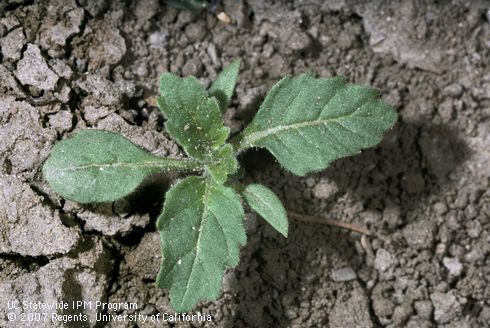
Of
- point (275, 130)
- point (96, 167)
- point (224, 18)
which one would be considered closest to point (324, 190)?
point (275, 130)

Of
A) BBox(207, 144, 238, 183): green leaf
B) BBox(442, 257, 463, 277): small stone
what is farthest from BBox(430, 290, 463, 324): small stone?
BBox(207, 144, 238, 183): green leaf

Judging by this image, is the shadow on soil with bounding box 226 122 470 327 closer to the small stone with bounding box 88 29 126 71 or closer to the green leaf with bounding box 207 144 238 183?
the green leaf with bounding box 207 144 238 183

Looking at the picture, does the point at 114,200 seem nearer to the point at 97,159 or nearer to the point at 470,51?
the point at 97,159

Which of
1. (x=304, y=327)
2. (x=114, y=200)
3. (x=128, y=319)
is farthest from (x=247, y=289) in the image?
(x=114, y=200)

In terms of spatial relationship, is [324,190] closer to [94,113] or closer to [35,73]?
[94,113]

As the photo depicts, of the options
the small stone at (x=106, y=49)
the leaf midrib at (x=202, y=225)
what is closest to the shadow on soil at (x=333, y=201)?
the leaf midrib at (x=202, y=225)

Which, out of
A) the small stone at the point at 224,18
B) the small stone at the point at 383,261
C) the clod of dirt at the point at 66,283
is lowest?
the clod of dirt at the point at 66,283

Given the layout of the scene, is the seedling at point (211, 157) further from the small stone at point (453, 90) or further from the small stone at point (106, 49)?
the small stone at point (453, 90)
